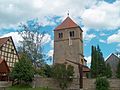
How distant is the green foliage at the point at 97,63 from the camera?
51906mm

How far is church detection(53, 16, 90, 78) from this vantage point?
68000mm

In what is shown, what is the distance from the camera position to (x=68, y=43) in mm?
69938

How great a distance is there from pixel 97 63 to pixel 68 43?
61.0 ft

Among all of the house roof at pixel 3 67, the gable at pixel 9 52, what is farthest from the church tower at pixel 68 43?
the house roof at pixel 3 67

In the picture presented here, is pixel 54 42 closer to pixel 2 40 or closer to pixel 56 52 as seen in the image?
pixel 56 52

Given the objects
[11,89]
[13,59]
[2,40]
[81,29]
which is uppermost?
[81,29]

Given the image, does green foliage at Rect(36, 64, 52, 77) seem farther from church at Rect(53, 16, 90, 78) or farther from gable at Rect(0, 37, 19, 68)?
church at Rect(53, 16, 90, 78)

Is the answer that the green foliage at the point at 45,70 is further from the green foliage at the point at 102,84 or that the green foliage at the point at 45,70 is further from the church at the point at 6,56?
the green foliage at the point at 102,84

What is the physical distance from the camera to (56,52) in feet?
230

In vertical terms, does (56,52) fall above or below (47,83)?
above

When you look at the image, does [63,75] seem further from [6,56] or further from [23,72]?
[6,56]

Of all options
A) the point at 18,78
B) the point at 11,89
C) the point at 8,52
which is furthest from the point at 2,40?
the point at 11,89

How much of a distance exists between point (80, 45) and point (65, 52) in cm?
454

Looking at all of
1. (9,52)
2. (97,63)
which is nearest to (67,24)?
(97,63)
